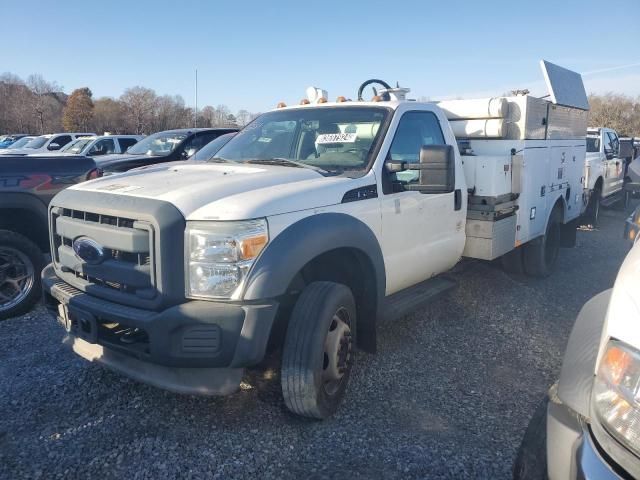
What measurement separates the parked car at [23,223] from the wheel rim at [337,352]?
3.20 meters

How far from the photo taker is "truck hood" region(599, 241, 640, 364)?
1.52 metres

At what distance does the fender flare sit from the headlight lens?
1576 mm

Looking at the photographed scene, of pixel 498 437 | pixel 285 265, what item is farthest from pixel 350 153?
pixel 498 437

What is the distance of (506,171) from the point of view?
16.3ft

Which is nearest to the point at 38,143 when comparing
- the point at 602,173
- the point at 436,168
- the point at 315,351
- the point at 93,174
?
the point at 93,174

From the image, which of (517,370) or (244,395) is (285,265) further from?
(517,370)

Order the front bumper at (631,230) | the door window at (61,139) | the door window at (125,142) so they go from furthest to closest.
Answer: the door window at (61,139), the door window at (125,142), the front bumper at (631,230)

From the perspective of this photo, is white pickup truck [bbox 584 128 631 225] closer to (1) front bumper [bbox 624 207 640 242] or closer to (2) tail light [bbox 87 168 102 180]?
(1) front bumper [bbox 624 207 640 242]

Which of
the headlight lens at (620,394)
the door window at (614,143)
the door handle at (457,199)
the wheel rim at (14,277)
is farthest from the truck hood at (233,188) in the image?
the door window at (614,143)

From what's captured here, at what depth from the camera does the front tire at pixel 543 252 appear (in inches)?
239

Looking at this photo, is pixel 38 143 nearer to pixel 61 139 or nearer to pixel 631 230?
pixel 61 139

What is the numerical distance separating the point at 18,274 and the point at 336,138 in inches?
130

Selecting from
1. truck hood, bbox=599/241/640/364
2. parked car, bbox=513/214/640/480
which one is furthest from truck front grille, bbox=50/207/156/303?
truck hood, bbox=599/241/640/364

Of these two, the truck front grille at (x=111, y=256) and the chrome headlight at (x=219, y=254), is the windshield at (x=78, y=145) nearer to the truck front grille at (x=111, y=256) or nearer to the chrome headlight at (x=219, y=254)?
the truck front grille at (x=111, y=256)
